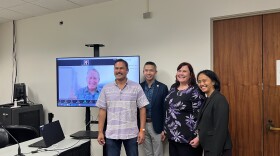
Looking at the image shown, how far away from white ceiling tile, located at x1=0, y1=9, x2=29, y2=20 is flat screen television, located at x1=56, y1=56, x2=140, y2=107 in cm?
161

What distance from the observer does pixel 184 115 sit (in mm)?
2230

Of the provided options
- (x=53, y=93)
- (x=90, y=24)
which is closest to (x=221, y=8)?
(x=90, y=24)

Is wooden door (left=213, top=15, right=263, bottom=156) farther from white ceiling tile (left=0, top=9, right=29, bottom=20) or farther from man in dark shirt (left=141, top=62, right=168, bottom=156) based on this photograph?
white ceiling tile (left=0, top=9, right=29, bottom=20)

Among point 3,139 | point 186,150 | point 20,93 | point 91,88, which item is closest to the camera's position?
point 186,150

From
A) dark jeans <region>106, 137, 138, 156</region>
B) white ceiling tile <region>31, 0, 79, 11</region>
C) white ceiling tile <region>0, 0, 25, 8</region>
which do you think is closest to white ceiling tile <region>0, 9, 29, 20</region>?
white ceiling tile <region>0, 0, 25, 8</region>

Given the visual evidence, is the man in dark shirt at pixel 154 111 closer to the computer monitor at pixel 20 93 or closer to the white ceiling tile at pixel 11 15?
the computer monitor at pixel 20 93

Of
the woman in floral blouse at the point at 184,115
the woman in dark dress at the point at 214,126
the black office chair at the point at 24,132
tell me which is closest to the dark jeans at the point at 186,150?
the woman in floral blouse at the point at 184,115

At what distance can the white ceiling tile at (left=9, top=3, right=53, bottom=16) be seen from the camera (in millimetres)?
3670

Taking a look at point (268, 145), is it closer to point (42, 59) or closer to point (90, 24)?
point (90, 24)

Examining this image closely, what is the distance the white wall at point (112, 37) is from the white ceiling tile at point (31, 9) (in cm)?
13

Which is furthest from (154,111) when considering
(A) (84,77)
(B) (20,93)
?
(B) (20,93)

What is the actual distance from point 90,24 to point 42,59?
3.79ft

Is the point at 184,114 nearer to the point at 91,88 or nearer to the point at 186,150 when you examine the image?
the point at 186,150

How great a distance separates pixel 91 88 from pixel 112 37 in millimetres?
885
